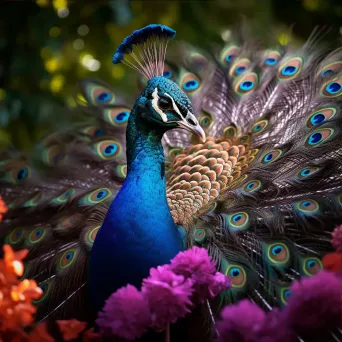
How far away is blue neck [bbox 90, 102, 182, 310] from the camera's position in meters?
2.13

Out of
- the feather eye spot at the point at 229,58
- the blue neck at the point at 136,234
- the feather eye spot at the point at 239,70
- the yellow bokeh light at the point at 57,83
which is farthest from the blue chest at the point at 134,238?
the yellow bokeh light at the point at 57,83

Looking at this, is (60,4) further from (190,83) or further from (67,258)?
(67,258)

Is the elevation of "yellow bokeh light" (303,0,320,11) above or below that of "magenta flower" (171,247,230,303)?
above

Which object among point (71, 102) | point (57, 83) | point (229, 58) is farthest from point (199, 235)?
point (57, 83)

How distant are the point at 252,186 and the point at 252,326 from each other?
0.97 meters

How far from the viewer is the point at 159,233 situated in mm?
2168

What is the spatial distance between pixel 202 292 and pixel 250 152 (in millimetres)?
1093

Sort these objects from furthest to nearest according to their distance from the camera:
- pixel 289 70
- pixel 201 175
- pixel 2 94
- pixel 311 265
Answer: pixel 2 94, pixel 289 70, pixel 201 175, pixel 311 265

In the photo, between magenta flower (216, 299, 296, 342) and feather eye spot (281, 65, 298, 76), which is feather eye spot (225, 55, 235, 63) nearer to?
feather eye spot (281, 65, 298, 76)

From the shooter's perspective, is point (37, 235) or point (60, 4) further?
point (60, 4)

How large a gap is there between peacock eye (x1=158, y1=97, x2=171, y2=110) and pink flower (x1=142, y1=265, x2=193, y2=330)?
0.77m

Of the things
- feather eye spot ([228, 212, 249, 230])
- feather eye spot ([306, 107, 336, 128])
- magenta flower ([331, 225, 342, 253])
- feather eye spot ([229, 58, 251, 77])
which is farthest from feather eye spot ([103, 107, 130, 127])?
magenta flower ([331, 225, 342, 253])

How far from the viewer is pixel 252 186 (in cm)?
243

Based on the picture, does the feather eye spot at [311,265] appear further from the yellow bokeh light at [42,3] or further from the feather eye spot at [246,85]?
the yellow bokeh light at [42,3]
